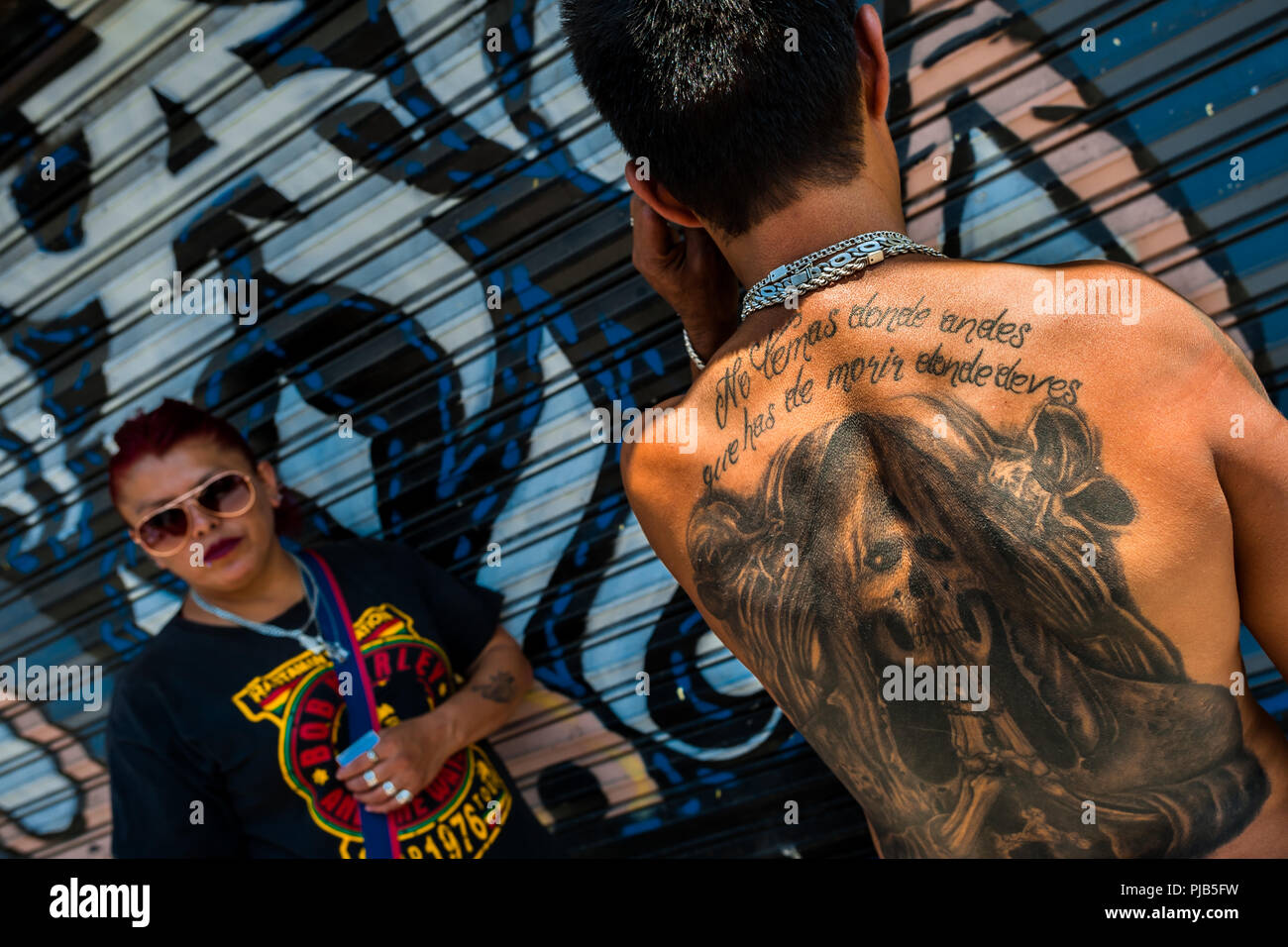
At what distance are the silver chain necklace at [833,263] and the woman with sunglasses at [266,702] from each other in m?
1.86

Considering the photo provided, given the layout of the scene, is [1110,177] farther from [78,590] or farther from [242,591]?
[78,590]

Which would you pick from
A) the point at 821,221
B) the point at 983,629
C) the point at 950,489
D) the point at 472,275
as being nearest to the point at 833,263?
the point at 821,221

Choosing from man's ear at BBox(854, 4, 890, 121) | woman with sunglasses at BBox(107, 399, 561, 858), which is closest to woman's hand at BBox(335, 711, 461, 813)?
woman with sunglasses at BBox(107, 399, 561, 858)

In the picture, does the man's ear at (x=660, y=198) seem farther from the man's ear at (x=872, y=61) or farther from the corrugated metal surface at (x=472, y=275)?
the corrugated metal surface at (x=472, y=275)

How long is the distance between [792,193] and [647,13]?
436 mm

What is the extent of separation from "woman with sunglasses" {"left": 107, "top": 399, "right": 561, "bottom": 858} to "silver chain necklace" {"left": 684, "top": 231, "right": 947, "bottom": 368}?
1.86 meters

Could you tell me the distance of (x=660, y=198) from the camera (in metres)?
1.84

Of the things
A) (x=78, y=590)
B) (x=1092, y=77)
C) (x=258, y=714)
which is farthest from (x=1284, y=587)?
(x=78, y=590)

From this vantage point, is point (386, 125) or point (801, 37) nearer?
point (801, 37)

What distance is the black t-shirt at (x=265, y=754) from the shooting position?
2619 mm

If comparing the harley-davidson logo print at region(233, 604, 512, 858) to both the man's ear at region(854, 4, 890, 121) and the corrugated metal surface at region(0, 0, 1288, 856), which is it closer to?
the corrugated metal surface at region(0, 0, 1288, 856)

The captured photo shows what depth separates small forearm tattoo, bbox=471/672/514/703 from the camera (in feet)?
10.0

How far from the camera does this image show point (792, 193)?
5.57 ft

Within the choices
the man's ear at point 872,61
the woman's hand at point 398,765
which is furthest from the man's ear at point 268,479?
the man's ear at point 872,61
